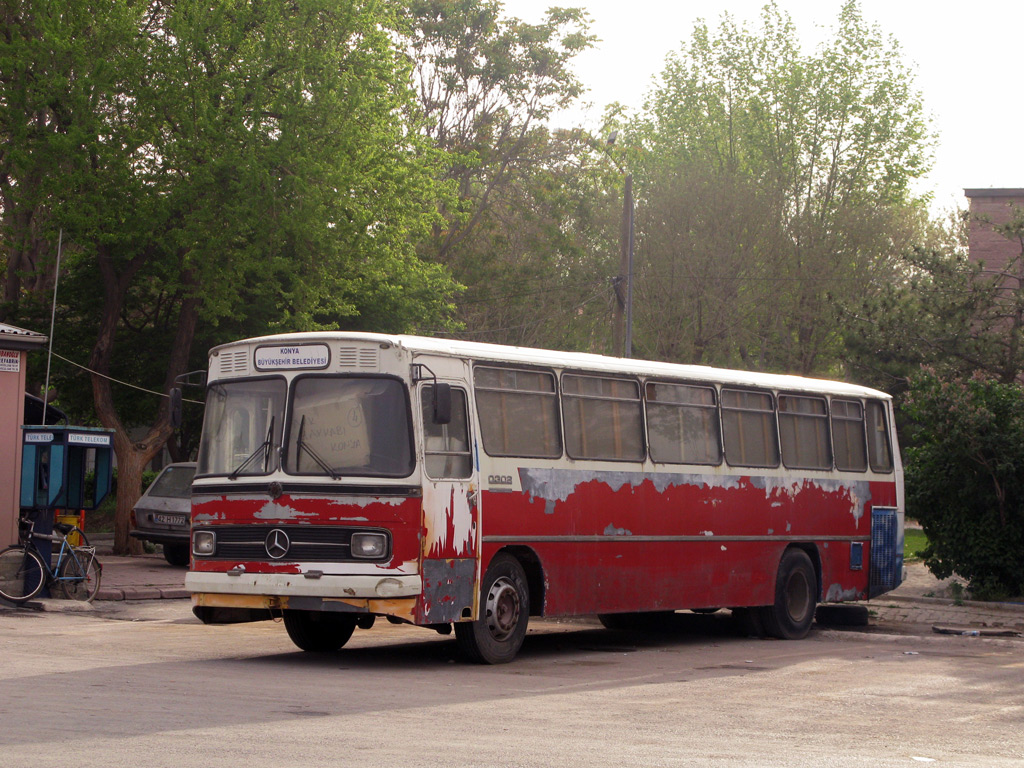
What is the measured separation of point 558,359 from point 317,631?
368cm

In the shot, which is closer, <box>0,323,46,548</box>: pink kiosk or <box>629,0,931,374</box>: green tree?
<box>0,323,46,548</box>: pink kiosk

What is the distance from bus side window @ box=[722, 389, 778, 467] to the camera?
16438 mm

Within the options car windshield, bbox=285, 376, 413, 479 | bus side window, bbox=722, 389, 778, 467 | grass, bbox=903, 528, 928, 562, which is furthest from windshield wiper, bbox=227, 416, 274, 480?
grass, bbox=903, 528, 928, 562

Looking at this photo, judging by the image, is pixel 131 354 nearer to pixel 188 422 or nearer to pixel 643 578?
pixel 188 422

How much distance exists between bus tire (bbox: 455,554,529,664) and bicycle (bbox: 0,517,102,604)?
7526 mm

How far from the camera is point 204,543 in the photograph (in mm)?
12867

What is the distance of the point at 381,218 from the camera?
2972 cm

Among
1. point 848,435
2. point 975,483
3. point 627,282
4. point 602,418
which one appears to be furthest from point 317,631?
point 627,282

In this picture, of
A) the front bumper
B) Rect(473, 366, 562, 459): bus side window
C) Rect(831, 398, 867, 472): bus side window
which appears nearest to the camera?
the front bumper

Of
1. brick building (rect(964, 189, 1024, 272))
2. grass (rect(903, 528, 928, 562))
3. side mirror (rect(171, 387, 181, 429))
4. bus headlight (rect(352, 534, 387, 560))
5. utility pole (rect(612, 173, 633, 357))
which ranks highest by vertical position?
brick building (rect(964, 189, 1024, 272))

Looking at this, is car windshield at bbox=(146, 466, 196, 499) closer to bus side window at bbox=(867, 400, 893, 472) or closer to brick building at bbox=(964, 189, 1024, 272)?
bus side window at bbox=(867, 400, 893, 472)

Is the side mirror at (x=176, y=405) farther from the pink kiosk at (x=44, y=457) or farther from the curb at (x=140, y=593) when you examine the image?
the curb at (x=140, y=593)

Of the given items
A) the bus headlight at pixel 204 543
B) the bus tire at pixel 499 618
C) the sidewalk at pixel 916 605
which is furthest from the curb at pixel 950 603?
the bus headlight at pixel 204 543

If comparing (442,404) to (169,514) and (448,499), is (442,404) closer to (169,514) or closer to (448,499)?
(448,499)
